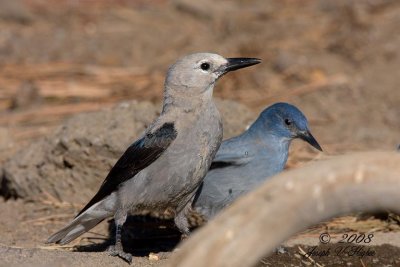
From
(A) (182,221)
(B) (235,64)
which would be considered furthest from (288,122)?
(A) (182,221)

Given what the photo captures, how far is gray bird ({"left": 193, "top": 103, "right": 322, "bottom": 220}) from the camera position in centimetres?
591

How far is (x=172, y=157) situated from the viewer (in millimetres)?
5418

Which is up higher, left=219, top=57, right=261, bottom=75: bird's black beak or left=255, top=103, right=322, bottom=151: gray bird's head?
left=219, top=57, right=261, bottom=75: bird's black beak

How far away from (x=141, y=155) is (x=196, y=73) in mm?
609

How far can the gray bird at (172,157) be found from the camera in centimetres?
539

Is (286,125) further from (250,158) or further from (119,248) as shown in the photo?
(119,248)

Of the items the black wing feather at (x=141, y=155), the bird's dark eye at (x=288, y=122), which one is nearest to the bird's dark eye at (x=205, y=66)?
the black wing feather at (x=141, y=155)

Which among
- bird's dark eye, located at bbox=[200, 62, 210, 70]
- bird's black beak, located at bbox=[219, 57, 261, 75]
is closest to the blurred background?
bird's black beak, located at bbox=[219, 57, 261, 75]

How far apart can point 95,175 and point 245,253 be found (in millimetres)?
3598

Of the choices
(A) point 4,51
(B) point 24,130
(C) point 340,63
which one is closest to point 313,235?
(B) point 24,130

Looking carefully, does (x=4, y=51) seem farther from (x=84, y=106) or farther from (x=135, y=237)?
(x=135, y=237)

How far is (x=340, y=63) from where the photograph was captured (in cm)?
1034

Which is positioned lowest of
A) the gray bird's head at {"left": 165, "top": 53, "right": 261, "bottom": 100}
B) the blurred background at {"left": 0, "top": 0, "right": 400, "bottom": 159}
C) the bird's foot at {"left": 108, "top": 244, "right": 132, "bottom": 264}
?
the bird's foot at {"left": 108, "top": 244, "right": 132, "bottom": 264}

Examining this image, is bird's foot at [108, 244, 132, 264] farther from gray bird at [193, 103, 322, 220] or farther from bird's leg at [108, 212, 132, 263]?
gray bird at [193, 103, 322, 220]
